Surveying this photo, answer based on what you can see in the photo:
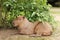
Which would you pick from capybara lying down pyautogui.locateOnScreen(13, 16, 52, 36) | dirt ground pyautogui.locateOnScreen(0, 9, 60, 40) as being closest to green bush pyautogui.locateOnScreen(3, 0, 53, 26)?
dirt ground pyautogui.locateOnScreen(0, 9, 60, 40)

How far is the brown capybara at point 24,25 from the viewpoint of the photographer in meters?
5.29

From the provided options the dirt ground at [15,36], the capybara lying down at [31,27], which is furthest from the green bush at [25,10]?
the capybara lying down at [31,27]

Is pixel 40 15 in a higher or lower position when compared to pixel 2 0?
lower

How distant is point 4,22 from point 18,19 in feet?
2.87

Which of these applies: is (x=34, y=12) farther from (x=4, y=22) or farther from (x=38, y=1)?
(x=4, y=22)

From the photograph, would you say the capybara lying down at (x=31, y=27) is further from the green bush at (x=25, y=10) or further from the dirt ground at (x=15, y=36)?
the green bush at (x=25, y=10)

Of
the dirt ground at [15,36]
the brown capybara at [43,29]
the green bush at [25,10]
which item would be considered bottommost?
the dirt ground at [15,36]

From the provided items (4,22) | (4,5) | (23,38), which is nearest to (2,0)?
(4,5)

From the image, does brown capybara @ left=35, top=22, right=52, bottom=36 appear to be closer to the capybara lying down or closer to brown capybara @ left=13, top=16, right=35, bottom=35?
the capybara lying down

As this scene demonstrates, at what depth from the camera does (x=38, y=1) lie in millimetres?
6168

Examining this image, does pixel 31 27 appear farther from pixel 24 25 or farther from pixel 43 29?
pixel 43 29

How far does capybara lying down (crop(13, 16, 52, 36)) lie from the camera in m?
5.28

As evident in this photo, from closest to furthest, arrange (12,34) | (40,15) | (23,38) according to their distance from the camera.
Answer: (23,38), (12,34), (40,15)

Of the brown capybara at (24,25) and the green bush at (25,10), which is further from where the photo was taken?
the green bush at (25,10)
